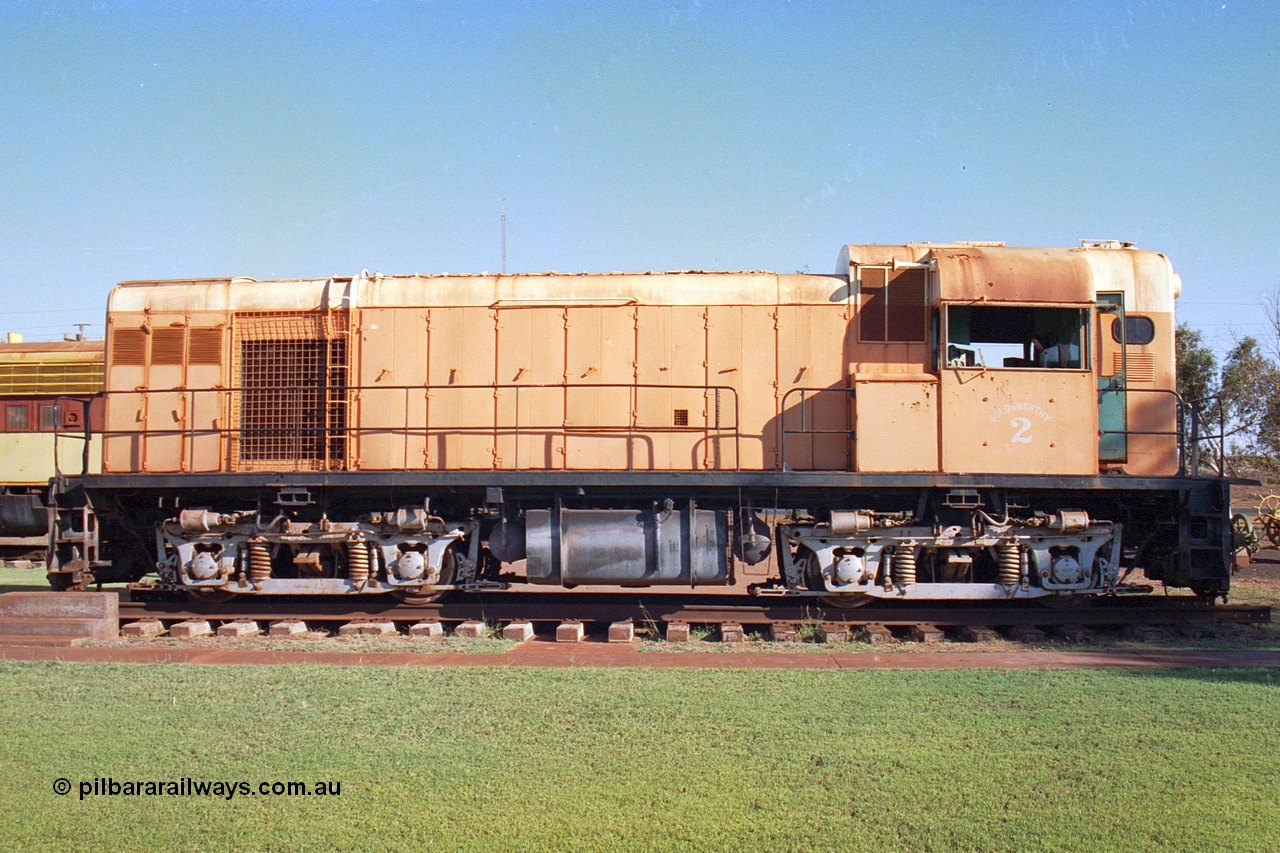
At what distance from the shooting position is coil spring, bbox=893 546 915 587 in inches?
424

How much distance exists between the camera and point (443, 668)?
8.70m

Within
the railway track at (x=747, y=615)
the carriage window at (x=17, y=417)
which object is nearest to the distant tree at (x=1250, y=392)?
the railway track at (x=747, y=615)

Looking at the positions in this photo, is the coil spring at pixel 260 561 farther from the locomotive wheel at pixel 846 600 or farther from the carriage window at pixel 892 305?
the carriage window at pixel 892 305

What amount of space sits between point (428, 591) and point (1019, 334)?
24.2 ft

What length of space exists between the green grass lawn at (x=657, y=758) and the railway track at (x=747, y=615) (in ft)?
7.60

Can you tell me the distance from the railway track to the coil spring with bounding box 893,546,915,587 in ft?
1.50

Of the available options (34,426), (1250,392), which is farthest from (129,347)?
(1250,392)

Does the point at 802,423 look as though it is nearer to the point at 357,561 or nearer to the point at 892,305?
the point at 892,305

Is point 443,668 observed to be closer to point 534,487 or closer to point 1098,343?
point 534,487

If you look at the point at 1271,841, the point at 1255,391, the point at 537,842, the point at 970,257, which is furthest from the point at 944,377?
the point at 1255,391

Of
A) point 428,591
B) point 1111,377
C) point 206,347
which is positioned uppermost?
point 206,347

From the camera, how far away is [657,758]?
587 cm

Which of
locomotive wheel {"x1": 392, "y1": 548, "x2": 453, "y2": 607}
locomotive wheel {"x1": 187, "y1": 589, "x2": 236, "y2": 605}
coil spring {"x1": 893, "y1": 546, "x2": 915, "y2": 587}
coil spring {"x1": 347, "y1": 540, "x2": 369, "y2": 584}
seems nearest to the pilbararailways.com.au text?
coil spring {"x1": 347, "y1": 540, "x2": 369, "y2": 584}

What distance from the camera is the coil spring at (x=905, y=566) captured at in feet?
35.3
